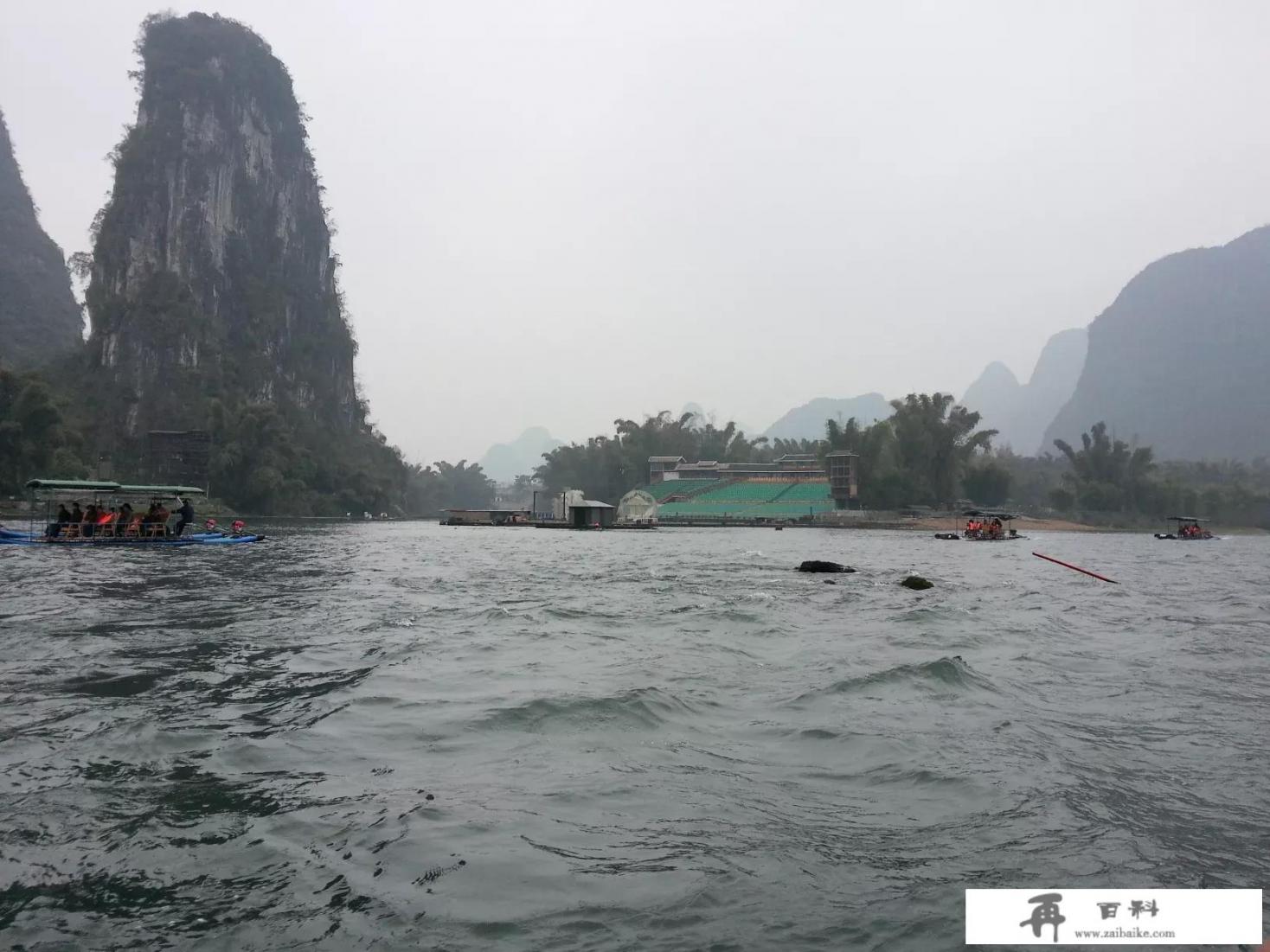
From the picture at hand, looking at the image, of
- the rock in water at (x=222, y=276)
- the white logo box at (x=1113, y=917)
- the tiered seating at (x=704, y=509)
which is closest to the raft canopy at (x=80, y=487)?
the white logo box at (x=1113, y=917)

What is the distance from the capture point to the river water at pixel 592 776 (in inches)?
154

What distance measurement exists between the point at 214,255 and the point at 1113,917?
439 ft

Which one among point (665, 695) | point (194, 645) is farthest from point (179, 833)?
point (194, 645)

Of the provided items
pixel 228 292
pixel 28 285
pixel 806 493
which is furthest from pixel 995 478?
pixel 28 285

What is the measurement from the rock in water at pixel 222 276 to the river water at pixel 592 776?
8045 centimetres

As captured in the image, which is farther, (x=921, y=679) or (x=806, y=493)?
(x=806, y=493)

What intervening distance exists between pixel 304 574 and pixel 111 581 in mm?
4881

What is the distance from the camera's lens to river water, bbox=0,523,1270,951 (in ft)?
12.8

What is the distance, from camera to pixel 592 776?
608 centimetres

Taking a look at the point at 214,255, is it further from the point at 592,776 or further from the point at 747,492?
the point at 592,776

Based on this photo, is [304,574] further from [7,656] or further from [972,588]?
[972,588]

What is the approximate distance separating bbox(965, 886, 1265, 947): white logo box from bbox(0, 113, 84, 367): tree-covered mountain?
119363mm

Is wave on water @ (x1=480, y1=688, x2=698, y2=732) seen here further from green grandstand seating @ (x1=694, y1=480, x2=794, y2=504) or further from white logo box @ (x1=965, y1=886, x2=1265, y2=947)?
green grandstand seating @ (x1=694, y1=480, x2=794, y2=504)

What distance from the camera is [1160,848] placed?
191 inches
